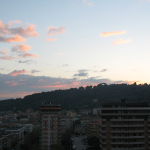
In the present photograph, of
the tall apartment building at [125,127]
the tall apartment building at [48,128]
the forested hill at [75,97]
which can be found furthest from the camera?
the forested hill at [75,97]

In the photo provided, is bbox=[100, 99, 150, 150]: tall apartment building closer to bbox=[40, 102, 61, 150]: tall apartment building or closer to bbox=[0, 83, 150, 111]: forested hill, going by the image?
bbox=[40, 102, 61, 150]: tall apartment building

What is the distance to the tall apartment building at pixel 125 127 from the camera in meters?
31.9

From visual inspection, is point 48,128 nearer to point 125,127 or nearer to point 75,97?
point 125,127

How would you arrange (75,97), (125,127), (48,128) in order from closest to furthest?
(125,127) → (48,128) → (75,97)

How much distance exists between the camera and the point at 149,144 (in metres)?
32.2

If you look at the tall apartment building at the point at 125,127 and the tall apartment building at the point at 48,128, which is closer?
the tall apartment building at the point at 125,127

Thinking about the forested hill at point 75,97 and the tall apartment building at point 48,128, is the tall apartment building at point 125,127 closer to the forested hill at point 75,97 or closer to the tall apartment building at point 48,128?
the tall apartment building at point 48,128

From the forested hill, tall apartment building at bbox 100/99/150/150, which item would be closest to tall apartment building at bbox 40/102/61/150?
tall apartment building at bbox 100/99/150/150

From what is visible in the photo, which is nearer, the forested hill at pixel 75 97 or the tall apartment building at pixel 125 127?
the tall apartment building at pixel 125 127

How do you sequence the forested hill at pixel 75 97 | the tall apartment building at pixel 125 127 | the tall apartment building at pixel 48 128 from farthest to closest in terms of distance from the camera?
the forested hill at pixel 75 97, the tall apartment building at pixel 48 128, the tall apartment building at pixel 125 127

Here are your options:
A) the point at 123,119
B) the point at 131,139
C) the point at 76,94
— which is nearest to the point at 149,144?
the point at 131,139

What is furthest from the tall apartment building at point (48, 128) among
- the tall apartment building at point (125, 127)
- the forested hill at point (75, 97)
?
the forested hill at point (75, 97)

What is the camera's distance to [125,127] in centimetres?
3238

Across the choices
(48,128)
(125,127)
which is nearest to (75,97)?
(48,128)
